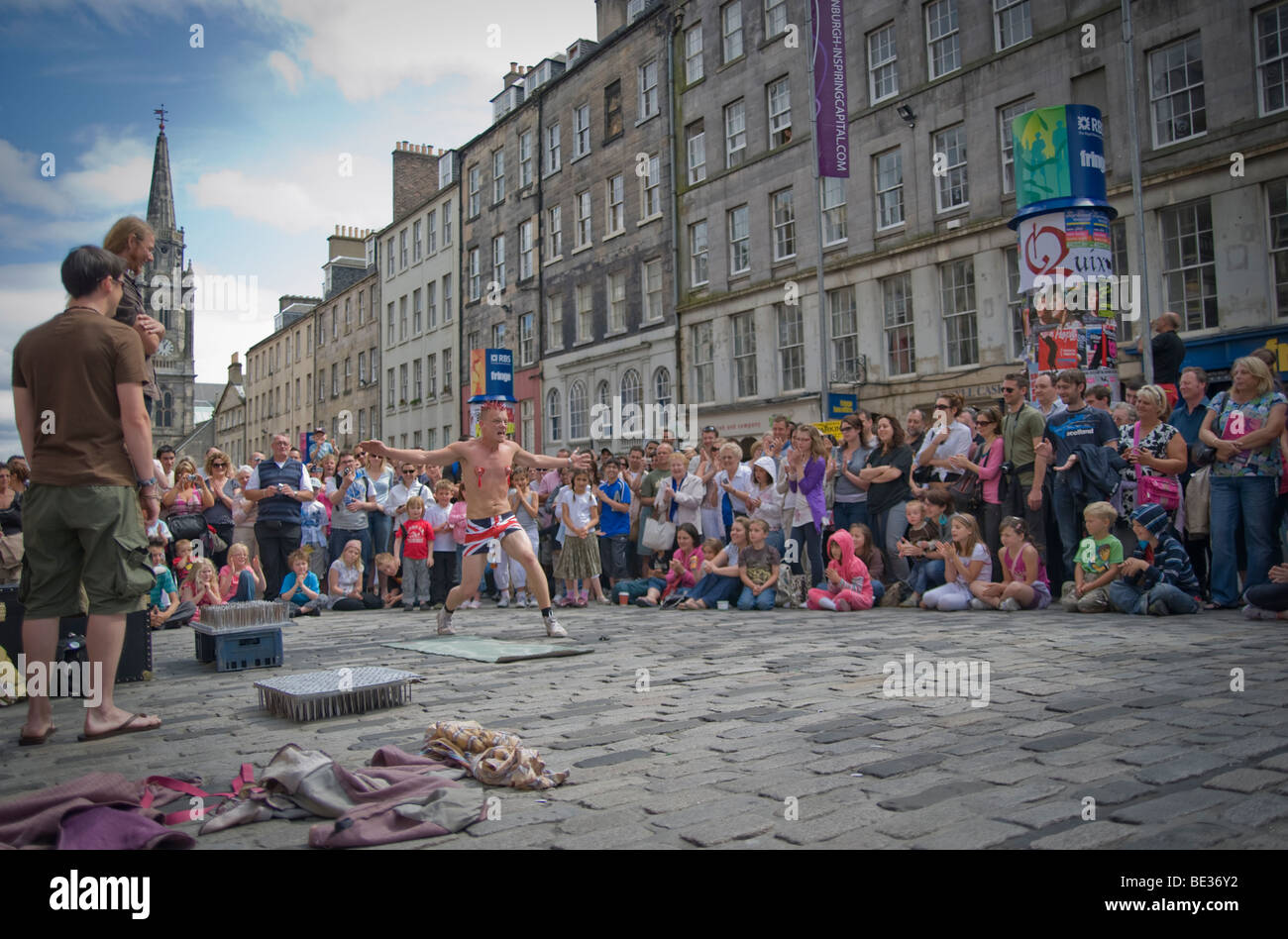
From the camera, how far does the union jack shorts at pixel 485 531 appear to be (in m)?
9.80

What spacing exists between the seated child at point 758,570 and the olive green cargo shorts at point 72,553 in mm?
8088

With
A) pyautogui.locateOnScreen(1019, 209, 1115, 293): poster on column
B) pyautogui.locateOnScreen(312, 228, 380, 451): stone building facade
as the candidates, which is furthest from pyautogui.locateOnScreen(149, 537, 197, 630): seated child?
pyautogui.locateOnScreen(312, 228, 380, 451): stone building facade

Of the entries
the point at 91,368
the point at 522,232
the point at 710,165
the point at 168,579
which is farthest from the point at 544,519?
the point at 522,232

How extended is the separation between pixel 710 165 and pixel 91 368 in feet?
93.0

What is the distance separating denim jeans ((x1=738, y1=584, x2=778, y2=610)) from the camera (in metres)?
12.2

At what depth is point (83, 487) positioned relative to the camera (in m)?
5.21

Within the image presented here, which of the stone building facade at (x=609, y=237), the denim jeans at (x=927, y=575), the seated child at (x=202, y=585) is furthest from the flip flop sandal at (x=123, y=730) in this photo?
the stone building facade at (x=609, y=237)

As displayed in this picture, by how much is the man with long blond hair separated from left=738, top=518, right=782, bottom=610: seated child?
7804mm

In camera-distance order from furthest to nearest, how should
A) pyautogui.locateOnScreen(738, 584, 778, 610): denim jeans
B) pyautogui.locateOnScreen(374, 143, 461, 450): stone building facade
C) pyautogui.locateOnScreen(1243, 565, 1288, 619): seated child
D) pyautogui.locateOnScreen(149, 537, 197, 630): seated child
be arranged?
1. pyautogui.locateOnScreen(374, 143, 461, 450): stone building facade
2. pyautogui.locateOnScreen(738, 584, 778, 610): denim jeans
3. pyautogui.locateOnScreen(149, 537, 197, 630): seated child
4. pyautogui.locateOnScreen(1243, 565, 1288, 619): seated child

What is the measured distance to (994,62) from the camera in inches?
892

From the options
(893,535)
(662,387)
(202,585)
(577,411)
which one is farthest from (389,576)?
(577,411)

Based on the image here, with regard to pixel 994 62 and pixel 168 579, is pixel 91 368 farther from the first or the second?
pixel 994 62

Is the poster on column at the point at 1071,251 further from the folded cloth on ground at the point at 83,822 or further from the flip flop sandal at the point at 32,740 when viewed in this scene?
the folded cloth on ground at the point at 83,822

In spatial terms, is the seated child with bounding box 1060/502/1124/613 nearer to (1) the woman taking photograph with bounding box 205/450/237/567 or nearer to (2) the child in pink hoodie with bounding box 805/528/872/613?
(2) the child in pink hoodie with bounding box 805/528/872/613
